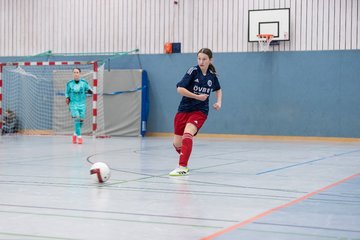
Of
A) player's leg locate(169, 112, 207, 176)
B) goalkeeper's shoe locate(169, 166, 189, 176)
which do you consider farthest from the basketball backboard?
goalkeeper's shoe locate(169, 166, 189, 176)

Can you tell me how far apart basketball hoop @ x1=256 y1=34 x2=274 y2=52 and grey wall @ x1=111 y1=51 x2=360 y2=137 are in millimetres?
242

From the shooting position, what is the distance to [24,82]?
24922mm

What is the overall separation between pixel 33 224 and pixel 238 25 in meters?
18.4

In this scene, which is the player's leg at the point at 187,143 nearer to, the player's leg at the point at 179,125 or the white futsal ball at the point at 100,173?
the player's leg at the point at 179,125

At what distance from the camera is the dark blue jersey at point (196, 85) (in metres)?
9.08

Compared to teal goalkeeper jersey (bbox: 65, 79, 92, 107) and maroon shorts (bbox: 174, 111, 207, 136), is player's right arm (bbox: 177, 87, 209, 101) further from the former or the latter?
teal goalkeeper jersey (bbox: 65, 79, 92, 107)

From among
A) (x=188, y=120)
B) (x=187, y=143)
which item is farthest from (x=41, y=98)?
(x=187, y=143)

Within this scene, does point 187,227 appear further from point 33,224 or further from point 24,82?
point 24,82

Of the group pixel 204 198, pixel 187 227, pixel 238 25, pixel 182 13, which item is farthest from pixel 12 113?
pixel 187 227

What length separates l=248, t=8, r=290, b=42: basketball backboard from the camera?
21.5 m

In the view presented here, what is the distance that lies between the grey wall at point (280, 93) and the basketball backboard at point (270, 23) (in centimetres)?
74

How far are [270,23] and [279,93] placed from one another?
2.61 m

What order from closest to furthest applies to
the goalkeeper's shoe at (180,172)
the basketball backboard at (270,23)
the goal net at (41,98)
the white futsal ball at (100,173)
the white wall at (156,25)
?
the white futsal ball at (100,173), the goalkeeper's shoe at (180,172), the white wall at (156,25), the basketball backboard at (270,23), the goal net at (41,98)

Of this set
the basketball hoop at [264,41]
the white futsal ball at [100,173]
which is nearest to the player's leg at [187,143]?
the white futsal ball at [100,173]
